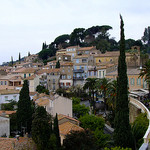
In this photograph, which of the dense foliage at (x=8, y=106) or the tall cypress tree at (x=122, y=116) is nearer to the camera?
the tall cypress tree at (x=122, y=116)

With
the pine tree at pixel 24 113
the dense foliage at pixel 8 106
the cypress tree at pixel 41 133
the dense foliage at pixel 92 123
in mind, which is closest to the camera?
the cypress tree at pixel 41 133

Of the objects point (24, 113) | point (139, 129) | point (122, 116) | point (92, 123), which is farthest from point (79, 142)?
point (24, 113)

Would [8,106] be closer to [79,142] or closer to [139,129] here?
[79,142]

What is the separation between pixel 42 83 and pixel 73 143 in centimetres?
4663

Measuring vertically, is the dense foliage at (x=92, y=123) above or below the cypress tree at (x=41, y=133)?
below

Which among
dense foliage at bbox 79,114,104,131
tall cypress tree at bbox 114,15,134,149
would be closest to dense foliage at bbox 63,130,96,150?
tall cypress tree at bbox 114,15,134,149

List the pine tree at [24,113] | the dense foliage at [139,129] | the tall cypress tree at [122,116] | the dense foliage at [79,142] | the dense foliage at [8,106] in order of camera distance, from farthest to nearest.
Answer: the dense foliage at [8,106] < the pine tree at [24,113] < the dense foliage at [79,142] < the dense foliage at [139,129] < the tall cypress tree at [122,116]

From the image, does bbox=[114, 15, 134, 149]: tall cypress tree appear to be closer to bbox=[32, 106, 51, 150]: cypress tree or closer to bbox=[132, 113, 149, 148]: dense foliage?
bbox=[132, 113, 149, 148]: dense foliage

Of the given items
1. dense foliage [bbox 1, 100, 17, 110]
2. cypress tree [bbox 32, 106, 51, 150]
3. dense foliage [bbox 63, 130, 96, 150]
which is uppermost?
cypress tree [bbox 32, 106, 51, 150]

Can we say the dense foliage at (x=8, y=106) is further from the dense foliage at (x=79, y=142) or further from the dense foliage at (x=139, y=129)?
the dense foliage at (x=139, y=129)

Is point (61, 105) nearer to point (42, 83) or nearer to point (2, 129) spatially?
point (2, 129)

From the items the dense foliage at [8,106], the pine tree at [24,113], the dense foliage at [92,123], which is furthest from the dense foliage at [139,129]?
the dense foliage at [8,106]

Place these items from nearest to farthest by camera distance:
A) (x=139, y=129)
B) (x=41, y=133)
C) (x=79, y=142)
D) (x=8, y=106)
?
A: (x=41, y=133) < (x=139, y=129) < (x=79, y=142) < (x=8, y=106)

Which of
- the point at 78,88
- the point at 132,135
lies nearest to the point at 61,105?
the point at 132,135
